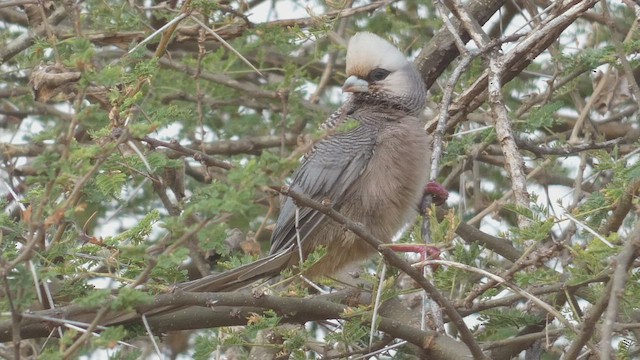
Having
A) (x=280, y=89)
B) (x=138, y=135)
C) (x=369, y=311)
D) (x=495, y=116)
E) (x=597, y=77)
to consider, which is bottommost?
(x=369, y=311)

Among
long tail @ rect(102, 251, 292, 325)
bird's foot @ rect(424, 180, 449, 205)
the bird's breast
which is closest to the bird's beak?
the bird's breast

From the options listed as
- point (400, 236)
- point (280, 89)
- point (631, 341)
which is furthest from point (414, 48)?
point (631, 341)

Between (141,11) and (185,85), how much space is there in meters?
1.01

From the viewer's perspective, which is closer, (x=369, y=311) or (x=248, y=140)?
(x=369, y=311)

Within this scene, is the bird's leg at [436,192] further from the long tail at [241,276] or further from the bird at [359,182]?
the long tail at [241,276]

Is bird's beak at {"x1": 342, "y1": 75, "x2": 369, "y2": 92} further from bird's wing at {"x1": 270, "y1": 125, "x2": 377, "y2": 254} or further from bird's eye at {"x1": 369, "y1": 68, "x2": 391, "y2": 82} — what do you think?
bird's wing at {"x1": 270, "y1": 125, "x2": 377, "y2": 254}

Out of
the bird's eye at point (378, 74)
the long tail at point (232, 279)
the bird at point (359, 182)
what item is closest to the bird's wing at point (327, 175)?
the bird at point (359, 182)

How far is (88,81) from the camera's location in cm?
290

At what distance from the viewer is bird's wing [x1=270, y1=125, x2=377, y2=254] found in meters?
4.85

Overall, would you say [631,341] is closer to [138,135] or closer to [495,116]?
[495,116]

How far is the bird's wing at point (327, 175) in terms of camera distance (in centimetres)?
485

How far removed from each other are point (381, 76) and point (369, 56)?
0.45ft

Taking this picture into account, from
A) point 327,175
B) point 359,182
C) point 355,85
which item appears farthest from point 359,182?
point 355,85

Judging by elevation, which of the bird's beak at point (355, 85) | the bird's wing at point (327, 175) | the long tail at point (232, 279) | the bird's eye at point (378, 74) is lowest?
the long tail at point (232, 279)
